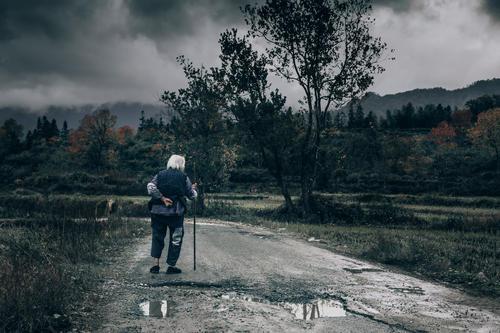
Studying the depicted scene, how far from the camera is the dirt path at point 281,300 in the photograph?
5668mm

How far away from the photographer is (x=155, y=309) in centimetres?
616

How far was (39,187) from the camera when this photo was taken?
2672 inches

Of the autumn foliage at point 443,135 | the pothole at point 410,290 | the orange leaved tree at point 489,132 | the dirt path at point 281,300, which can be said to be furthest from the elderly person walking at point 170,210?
the autumn foliage at point 443,135

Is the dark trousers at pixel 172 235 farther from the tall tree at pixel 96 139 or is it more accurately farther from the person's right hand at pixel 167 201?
the tall tree at pixel 96 139

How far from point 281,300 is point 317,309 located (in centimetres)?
66

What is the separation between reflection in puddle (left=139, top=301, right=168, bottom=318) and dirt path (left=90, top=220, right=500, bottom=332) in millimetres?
13

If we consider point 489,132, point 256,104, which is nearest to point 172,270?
point 256,104

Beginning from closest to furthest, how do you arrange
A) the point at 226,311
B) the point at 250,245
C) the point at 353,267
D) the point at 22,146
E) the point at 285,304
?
the point at 226,311, the point at 285,304, the point at 353,267, the point at 250,245, the point at 22,146

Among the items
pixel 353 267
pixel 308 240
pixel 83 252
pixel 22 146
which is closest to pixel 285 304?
pixel 353 267

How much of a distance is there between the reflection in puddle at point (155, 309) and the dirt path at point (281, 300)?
0.04 ft

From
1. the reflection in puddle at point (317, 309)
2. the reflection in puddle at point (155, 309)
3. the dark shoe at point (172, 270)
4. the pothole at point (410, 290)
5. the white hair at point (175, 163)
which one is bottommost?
the pothole at point (410, 290)

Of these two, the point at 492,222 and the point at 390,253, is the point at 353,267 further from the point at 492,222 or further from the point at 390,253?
the point at 492,222

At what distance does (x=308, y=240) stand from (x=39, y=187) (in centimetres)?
6284

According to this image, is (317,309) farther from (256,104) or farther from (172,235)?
(256,104)
